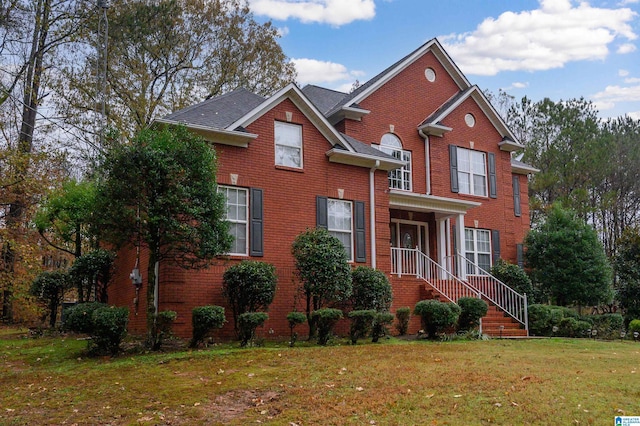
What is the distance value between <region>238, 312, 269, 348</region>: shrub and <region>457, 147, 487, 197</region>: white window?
451 inches

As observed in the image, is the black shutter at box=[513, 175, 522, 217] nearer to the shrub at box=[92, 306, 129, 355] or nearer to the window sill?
the window sill

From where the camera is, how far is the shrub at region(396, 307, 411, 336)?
51.3 feet

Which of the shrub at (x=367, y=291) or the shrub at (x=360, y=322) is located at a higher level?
the shrub at (x=367, y=291)

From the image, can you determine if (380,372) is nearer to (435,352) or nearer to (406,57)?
(435,352)

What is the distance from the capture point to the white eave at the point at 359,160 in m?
16.1

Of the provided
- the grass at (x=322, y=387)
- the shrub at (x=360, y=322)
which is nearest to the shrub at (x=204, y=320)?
the grass at (x=322, y=387)

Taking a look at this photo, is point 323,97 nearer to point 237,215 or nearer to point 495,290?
point 237,215

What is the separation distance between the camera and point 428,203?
18703 mm

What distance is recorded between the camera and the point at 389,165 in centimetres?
1708

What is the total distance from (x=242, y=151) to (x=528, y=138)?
83.0 feet

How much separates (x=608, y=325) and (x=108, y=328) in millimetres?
14538

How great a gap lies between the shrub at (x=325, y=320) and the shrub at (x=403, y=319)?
3.30 meters

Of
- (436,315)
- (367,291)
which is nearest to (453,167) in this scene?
(367,291)

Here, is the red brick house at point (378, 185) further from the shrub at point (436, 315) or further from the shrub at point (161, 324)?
the shrub at point (436, 315)
